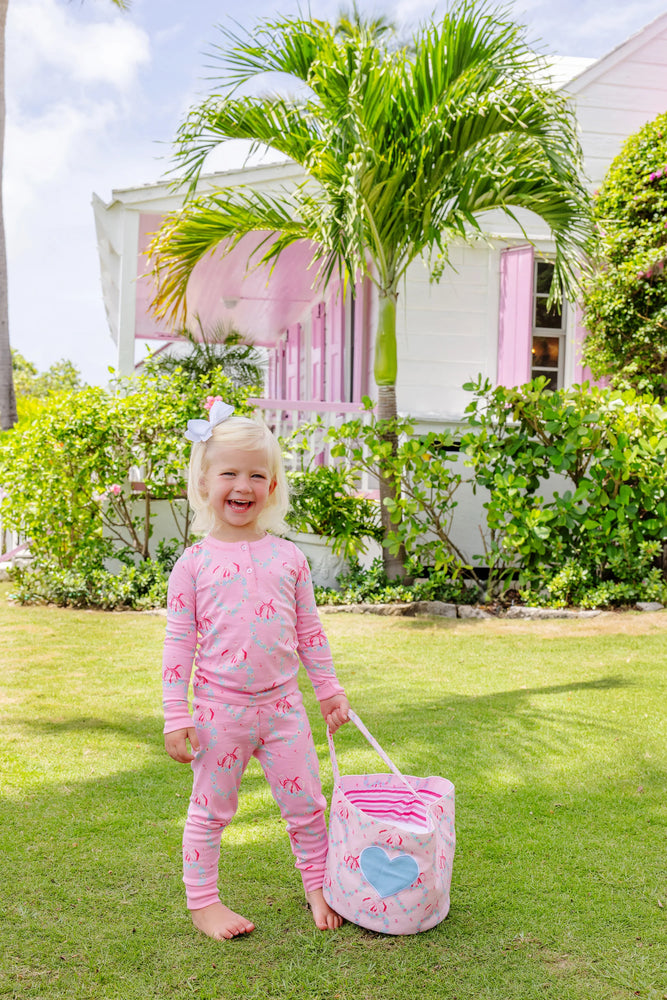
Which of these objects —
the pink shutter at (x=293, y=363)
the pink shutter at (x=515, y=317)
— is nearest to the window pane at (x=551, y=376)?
Result: the pink shutter at (x=515, y=317)

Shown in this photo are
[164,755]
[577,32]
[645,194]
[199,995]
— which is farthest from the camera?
[577,32]

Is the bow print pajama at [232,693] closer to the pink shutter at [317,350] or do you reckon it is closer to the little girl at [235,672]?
the little girl at [235,672]

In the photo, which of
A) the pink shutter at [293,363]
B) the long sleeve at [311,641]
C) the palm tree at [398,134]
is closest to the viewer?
the long sleeve at [311,641]

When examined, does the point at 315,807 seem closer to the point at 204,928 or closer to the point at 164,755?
the point at 204,928

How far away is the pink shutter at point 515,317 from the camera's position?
29.1 ft

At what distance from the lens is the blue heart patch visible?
2.10 meters

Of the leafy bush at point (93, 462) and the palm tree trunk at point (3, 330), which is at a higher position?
the palm tree trunk at point (3, 330)

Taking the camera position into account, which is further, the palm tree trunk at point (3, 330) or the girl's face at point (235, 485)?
the palm tree trunk at point (3, 330)

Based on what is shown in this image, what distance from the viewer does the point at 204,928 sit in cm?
217

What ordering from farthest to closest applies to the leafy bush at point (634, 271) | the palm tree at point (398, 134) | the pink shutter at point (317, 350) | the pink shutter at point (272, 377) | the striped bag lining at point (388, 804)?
1. the pink shutter at point (272, 377)
2. the pink shutter at point (317, 350)
3. the leafy bush at point (634, 271)
4. the palm tree at point (398, 134)
5. the striped bag lining at point (388, 804)

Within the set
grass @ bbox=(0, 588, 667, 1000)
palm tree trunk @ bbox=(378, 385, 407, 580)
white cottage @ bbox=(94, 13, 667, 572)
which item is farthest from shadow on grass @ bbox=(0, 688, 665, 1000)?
white cottage @ bbox=(94, 13, 667, 572)

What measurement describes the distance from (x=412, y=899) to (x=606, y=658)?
11.2 ft

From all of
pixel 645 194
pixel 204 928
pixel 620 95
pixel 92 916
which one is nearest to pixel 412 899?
pixel 204 928

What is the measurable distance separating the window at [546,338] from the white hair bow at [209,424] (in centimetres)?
741
